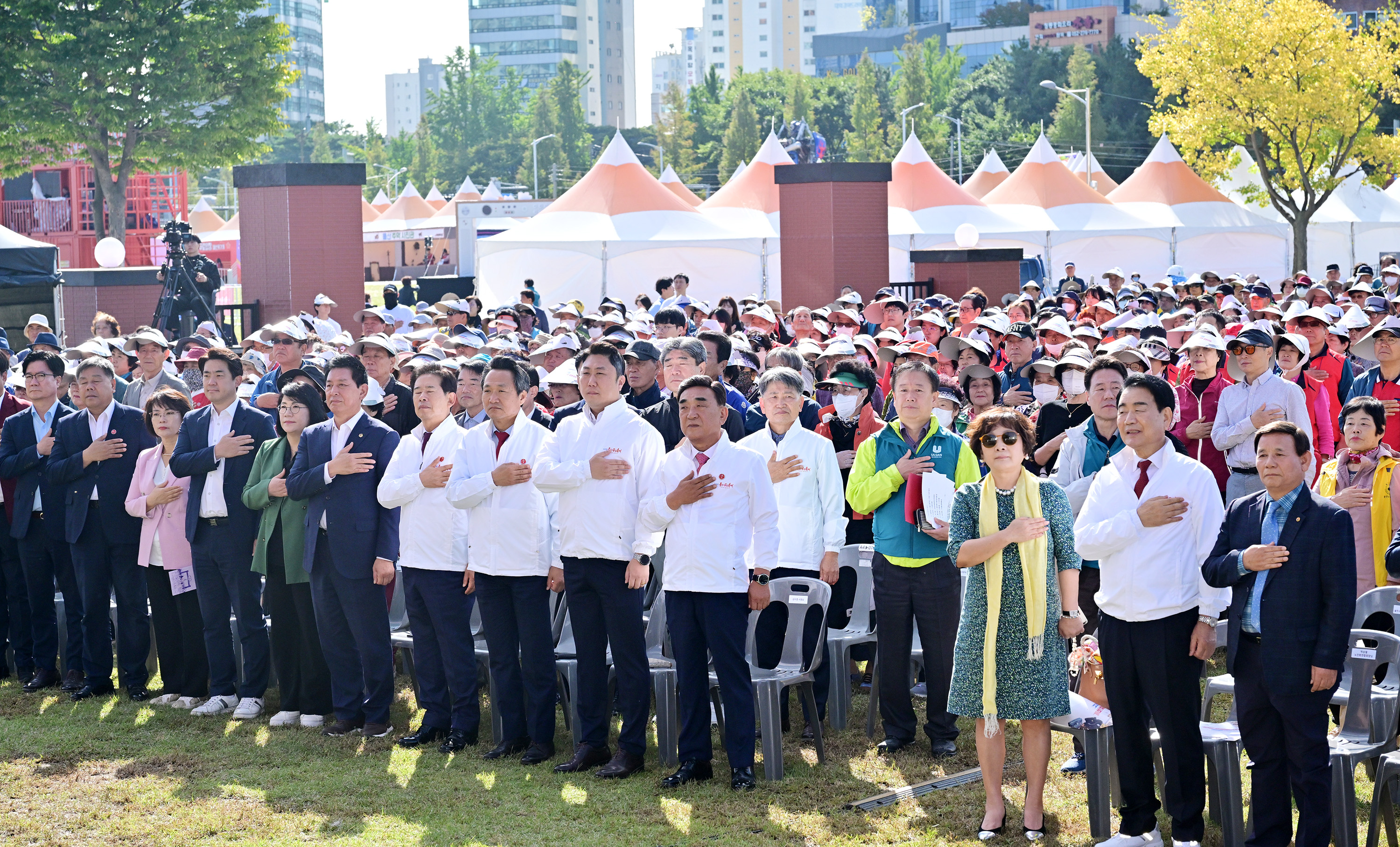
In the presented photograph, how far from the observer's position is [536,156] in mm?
87750

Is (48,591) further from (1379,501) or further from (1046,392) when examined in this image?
(1379,501)

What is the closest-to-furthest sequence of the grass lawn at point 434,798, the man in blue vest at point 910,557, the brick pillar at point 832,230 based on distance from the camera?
the grass lawn at point 434,798, the man in blue vest at point 910,557, the brick pillar at point 832,230

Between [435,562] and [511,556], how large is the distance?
49 cm

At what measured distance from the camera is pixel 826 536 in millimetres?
7363

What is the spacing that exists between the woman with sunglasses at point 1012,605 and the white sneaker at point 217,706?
4594 mm

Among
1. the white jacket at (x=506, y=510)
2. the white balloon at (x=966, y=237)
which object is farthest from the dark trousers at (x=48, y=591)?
the white balloon at (x=966, y=237)

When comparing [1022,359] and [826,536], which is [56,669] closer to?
[826,536]

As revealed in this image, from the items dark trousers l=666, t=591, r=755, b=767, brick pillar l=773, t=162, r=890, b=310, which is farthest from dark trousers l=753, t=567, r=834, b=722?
brick pillar l=773, t=162, r=890, b=310

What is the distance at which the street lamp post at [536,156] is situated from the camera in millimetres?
81438

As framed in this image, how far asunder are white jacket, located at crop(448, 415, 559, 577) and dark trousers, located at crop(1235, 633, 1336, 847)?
3278mm

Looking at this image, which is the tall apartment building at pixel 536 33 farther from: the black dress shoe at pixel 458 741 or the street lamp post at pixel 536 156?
the black dress shoe at pixel 458 741

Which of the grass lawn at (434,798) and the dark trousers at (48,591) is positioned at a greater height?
the dark trousers at (48,591)

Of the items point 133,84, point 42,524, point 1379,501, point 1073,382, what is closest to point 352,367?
point 42,524

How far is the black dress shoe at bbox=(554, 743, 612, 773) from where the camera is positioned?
7090 mm
